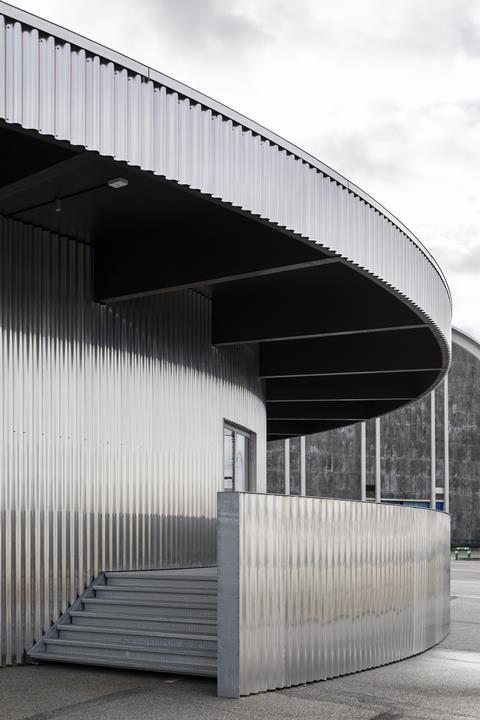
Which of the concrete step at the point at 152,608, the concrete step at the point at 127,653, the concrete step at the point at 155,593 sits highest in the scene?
the concrete step at the point at 155,593

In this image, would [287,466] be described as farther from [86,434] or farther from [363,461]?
[86,434]

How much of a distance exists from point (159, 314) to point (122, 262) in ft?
6.46

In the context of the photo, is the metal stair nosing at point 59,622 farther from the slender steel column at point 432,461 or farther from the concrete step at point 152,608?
the slender steel column at point 432,461

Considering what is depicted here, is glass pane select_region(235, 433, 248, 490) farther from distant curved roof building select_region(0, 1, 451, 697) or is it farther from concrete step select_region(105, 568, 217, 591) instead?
concrete step select_region(105, 568, 217, 591)

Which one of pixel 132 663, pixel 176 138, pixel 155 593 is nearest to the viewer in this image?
pixel 176 138

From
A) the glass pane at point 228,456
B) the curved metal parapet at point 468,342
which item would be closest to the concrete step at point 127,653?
the glass pane at point 228,456

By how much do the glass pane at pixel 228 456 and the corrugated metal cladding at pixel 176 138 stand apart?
17.9 ft

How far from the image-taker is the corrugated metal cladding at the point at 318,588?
34.8 feet

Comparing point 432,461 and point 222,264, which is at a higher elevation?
point 222,264

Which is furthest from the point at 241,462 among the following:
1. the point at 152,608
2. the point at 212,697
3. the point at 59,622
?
the point at 212,697

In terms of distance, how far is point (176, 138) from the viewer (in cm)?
1020

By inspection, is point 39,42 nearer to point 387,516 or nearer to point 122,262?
point 122,262

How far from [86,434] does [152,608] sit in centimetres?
256

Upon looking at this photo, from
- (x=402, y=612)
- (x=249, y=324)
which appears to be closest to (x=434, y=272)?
(x=249, y=324)
